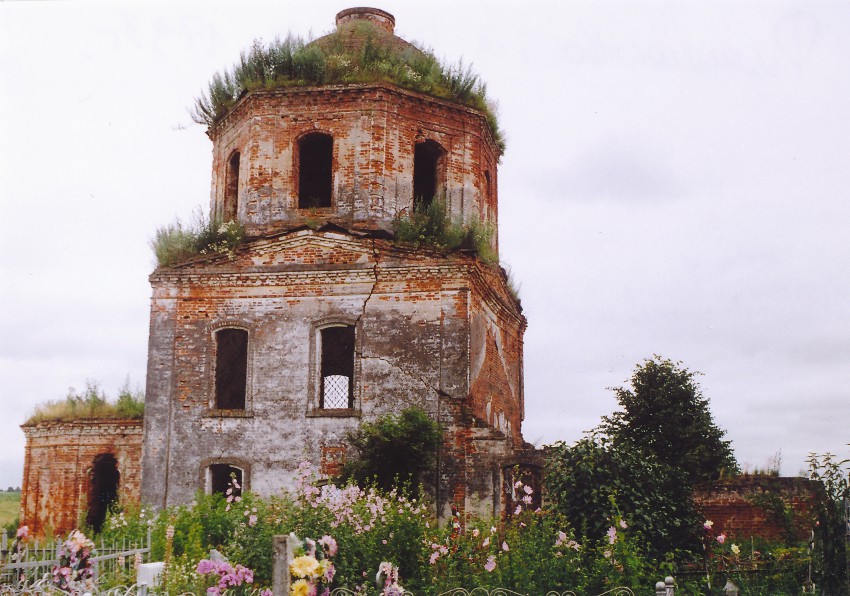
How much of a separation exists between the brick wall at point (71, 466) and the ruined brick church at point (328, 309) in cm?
402

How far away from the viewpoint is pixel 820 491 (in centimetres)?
1127

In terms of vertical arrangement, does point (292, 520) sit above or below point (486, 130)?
below

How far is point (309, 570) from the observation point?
745 cm

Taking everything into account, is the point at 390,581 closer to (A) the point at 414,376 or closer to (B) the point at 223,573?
(B) the point at 223,573

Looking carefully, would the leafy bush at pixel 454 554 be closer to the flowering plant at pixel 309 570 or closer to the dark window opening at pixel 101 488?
the flowering plant at pixel 309 570

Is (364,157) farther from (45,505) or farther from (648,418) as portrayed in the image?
(45,505)

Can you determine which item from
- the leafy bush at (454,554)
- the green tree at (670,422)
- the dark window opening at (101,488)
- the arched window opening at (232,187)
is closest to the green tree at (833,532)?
the leafy bush at (454,554)

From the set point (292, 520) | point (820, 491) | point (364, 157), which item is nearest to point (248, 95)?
point (364, 157)

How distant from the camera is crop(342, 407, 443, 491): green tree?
50.4ft

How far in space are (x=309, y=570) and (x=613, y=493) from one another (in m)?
6.38

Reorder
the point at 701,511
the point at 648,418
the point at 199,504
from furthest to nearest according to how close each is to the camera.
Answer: the point at 648,418
the point at 701,511
the point at 199,504

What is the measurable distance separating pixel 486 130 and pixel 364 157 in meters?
3.29

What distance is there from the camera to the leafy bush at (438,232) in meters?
17.1

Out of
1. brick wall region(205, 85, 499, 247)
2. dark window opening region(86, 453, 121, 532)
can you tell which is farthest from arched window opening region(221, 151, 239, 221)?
dark window opening region(86, 453, 121, 532)
